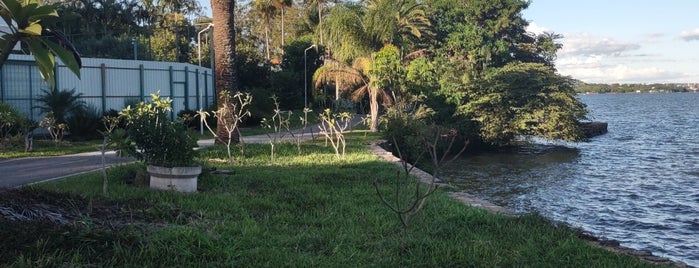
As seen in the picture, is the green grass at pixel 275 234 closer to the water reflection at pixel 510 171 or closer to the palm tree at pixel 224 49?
the water reflection at pixel 510 171

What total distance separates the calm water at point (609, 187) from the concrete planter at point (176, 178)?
6370 millimetres

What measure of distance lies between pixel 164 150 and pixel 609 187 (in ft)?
42.2

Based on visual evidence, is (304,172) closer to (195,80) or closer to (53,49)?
(53,49)

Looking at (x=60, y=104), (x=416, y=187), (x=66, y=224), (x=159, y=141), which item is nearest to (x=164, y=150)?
(x=159, y=141)

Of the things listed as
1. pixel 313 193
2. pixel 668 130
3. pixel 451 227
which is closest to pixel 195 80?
pixel 313 193

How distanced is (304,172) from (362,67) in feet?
56.0

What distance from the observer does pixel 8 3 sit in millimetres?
4219

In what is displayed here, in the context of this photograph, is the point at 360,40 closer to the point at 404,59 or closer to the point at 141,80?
the point at 404,59

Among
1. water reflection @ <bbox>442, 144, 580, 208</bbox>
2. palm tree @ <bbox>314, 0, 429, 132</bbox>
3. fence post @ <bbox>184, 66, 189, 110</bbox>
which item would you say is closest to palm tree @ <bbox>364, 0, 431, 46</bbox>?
palm tree @ <bbox>314, 0, 429, 132</bbox>

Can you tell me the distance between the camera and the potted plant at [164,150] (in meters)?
8.16

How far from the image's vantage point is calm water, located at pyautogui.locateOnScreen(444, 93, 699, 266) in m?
10.6

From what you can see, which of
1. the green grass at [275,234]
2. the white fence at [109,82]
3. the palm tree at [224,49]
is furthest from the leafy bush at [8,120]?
the green grass at [275,234]

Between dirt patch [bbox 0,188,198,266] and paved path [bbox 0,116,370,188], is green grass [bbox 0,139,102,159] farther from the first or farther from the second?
dirt patch [bbox 0,188,198,266]

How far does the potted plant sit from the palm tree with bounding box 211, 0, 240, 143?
6.24 m
